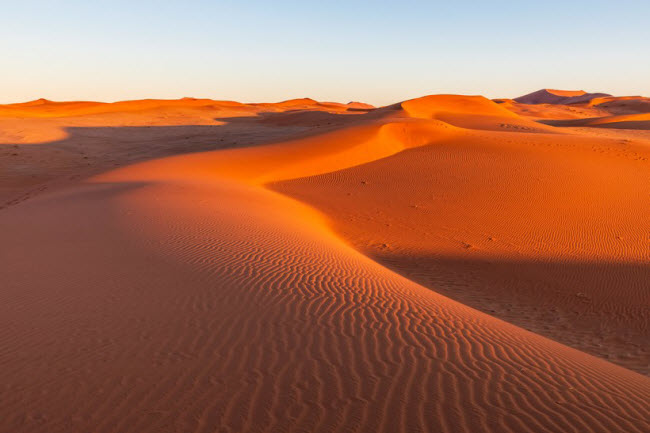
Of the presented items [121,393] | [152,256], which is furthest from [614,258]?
[121,393]

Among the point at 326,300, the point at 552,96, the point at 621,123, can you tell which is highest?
the point at 552,96

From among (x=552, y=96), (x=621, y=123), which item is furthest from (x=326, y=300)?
(x=552, y=96)

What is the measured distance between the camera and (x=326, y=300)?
5.88 meters

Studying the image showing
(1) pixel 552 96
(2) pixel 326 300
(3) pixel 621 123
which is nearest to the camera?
(2) pixel 326 300

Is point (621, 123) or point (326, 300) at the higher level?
point (621, 123)

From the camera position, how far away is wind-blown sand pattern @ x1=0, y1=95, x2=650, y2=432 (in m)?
3.52

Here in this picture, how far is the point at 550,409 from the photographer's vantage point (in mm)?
3506

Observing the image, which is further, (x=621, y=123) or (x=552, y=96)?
(x=552, y=96)

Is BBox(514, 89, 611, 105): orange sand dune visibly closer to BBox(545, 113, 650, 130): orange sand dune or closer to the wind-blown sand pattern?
BBox(545, 113, 650, 130): orange sand dune

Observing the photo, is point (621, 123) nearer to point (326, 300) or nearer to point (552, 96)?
point (326, 300)

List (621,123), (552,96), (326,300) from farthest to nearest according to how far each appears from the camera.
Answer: (552,96) < (621,123) < (326,300)

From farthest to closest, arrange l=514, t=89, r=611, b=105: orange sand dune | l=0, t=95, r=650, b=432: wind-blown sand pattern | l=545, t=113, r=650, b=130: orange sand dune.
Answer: l=514, t=89, r=611, b=105: orange sand dune → l=545, t=113, r=650, b=130: orange sand dune → l=0, t=95, r=650, b=432: wind-blown sand pattern

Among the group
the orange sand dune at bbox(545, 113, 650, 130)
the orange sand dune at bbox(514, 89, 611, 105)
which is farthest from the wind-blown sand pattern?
the orange sand dune at bbox(514, 89, 611, 105)

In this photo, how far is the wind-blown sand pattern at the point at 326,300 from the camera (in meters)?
3.52
